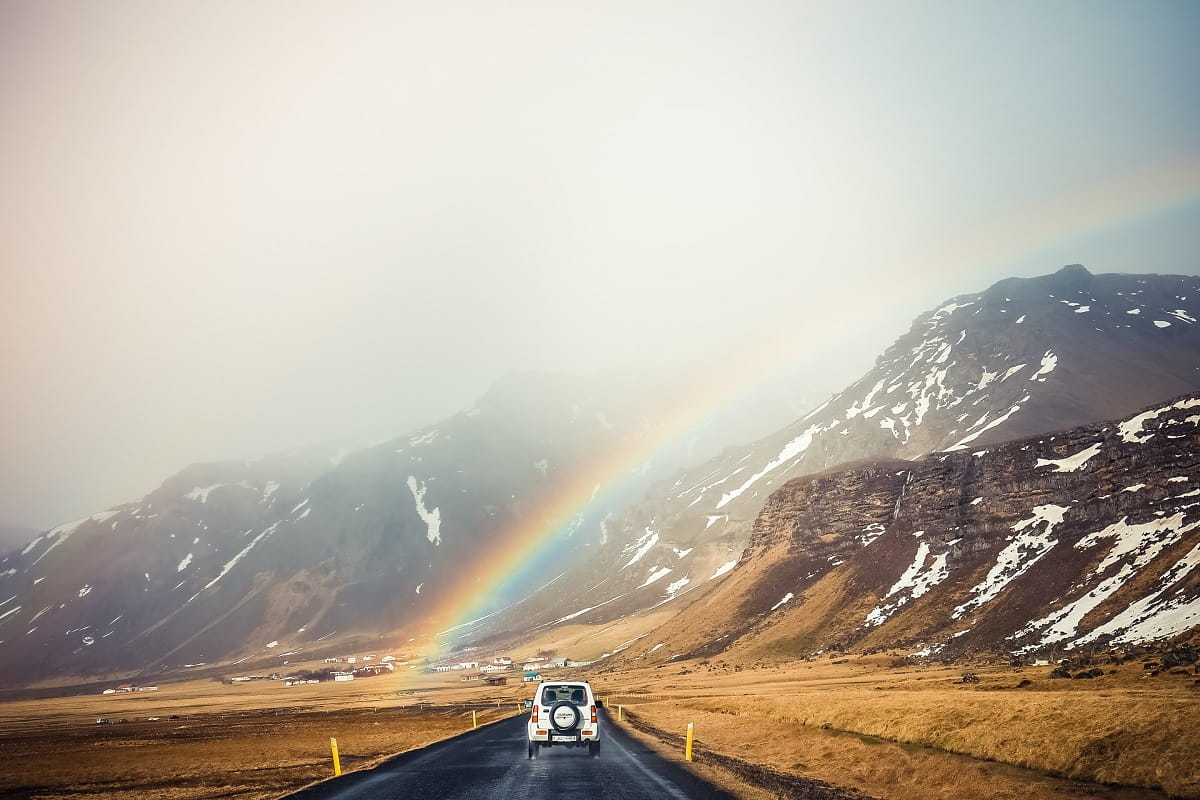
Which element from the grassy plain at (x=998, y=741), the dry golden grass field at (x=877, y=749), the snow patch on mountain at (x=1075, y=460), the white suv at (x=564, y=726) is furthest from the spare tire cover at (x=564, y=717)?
the snow patch on mountain at (x=1075, y=460)

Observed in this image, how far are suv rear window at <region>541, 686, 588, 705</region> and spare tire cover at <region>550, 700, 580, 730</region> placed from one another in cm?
76

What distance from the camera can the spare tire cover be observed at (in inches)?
1087

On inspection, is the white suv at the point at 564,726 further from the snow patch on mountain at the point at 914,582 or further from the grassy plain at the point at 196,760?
the snow patch on mountain at the point at 914,582

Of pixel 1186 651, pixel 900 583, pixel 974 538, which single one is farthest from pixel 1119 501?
pixel 1186 651

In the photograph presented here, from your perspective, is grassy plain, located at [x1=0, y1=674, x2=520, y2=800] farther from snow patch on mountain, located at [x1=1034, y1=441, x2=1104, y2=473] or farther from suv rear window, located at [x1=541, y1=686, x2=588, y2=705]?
snow patch on mountain, located at [x1=1034, y1=441, x2=1104, y2=473]

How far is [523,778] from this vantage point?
21.8 meters

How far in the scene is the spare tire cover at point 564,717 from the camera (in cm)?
2761

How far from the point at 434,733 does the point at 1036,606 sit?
77826mm

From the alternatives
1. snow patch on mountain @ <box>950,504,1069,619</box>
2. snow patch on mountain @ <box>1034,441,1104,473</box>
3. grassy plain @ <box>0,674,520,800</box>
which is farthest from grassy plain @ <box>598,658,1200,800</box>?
snow patch on mountain @ <box>1034,441,1104,473</box>

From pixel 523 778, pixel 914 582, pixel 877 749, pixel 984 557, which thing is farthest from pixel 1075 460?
pixel 523 778

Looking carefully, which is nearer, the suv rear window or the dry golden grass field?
the dry golden grass field

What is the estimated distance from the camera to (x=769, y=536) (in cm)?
18362

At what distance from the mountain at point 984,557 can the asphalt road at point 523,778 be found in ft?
186

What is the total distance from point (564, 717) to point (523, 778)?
6013mm
